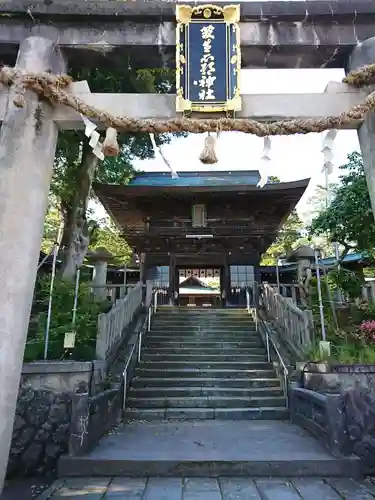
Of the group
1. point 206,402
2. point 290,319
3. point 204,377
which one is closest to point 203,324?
point 204,377

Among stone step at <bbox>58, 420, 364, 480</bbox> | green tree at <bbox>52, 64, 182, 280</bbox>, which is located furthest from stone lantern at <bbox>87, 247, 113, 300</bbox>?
stone step at <bbox>58, 420, 364, 480</bbox>

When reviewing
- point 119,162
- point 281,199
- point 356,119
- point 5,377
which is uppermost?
point 119,162

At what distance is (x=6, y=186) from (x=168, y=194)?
855 cm

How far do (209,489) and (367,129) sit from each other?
4.38 meters

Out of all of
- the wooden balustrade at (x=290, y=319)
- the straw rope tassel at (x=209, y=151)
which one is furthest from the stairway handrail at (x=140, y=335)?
the straw rope tassel at (x=209, y=151)

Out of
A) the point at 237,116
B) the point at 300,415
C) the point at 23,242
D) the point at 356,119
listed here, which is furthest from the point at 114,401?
the point at 356,119

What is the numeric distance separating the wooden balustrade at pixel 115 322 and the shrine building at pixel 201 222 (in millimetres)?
3329

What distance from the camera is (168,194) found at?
39.5ft

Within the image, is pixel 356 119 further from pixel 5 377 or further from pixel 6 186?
pixel 5 377

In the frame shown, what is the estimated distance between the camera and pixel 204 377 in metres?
7.84

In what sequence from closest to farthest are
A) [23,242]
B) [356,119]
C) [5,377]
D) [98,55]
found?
[5,377] → [23,242] → [356,119] → [98,55]

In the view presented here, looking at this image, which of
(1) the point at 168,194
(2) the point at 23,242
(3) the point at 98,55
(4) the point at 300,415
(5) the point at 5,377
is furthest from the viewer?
(1) the point at 168,194

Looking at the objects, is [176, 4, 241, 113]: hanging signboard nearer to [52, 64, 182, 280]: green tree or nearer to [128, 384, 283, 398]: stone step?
[52, 64, 182, 280]: green tree

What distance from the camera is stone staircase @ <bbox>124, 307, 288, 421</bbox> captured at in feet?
22.2
